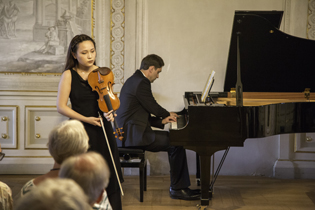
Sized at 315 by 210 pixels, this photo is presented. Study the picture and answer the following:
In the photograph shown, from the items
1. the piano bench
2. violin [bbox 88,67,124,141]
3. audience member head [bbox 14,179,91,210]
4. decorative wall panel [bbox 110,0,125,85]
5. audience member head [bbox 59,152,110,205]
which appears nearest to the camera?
audience member head [bbox 14,179,91,210]

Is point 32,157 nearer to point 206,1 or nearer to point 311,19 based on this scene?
point 206,1

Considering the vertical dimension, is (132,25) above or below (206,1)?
below

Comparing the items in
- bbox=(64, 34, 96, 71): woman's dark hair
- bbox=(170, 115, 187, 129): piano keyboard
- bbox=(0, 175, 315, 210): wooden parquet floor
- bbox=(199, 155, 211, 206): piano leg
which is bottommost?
bbox=(0, 175, 315, 210): wooden parquet floor

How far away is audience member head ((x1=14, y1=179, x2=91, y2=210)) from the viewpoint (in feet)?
2.57

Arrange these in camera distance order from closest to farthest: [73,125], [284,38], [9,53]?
[73,125], [284,38], [9,53]

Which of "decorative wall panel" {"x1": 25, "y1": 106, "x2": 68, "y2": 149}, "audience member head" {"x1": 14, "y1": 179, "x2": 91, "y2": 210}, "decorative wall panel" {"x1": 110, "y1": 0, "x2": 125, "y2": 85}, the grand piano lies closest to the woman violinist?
the grand piano

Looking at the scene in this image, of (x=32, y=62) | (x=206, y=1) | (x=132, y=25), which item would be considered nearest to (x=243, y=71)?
(x=206, y=1)

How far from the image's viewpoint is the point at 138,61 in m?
4.55

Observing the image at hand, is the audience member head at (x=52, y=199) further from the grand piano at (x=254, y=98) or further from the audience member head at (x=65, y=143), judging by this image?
the grand piano at (x=254, y=98)

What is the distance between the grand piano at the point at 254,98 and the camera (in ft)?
10.0

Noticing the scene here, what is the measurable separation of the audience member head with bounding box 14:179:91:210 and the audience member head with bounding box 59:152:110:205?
0.25 meters

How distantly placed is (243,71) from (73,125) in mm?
2534

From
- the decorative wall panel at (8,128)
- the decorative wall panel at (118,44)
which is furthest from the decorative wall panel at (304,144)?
the decorative wall panel at (8,128)

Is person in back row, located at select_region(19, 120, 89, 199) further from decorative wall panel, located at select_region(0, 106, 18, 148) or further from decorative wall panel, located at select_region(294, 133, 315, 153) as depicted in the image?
decorative wall panel, located at select_region(294, 133, 315, 153)
